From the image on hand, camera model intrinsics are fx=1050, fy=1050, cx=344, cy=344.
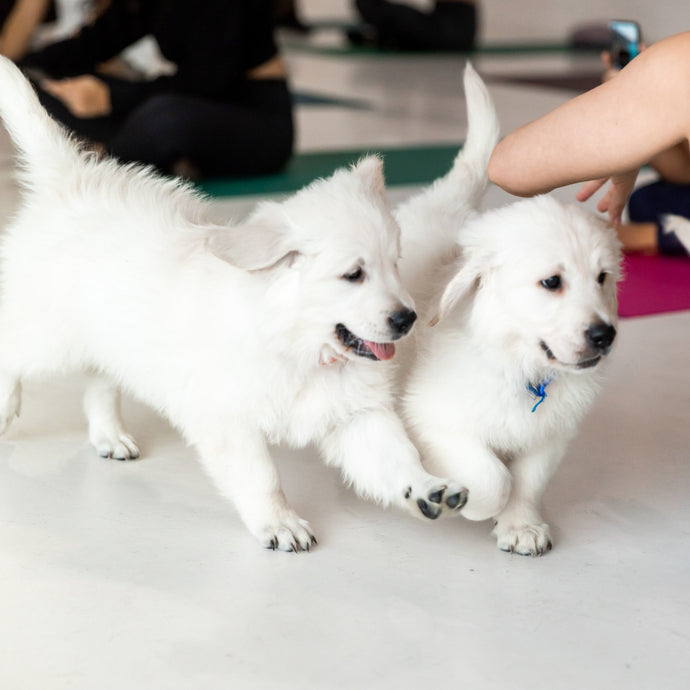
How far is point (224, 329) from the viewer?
1932 millimetres

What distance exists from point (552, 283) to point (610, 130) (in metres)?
0.34

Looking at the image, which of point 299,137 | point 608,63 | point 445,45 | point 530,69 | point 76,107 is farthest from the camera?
point 445,45

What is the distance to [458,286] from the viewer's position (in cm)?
191

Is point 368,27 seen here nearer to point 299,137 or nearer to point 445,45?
point 445,45

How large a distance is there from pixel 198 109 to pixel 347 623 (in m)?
3.28

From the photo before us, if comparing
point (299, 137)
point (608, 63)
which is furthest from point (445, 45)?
point (608, 63)

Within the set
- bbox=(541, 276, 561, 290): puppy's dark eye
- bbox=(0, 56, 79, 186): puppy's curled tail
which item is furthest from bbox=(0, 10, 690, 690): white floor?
bbox=(0, 56, 79, 186): puppy's curled tail

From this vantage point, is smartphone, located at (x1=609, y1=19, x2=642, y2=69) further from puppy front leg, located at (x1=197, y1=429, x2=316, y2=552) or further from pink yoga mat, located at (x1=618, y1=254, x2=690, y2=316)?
puppy front leg, located at (x1=197, y1=429, x2=316, y2=552)

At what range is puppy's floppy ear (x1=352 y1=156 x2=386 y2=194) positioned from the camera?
1.94 meters

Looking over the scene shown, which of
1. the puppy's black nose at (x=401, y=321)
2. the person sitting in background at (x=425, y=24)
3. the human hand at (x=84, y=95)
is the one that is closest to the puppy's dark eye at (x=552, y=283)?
the puppy's black nose at (x=401, y=321)

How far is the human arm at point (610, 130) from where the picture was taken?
186cm

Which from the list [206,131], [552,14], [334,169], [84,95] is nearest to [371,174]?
[206,131]

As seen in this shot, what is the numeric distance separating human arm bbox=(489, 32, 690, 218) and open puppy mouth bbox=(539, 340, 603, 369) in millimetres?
389

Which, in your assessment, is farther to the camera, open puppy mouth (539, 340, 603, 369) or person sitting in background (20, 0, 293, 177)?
→ person sitting in background (20, 0, 293, 177)
